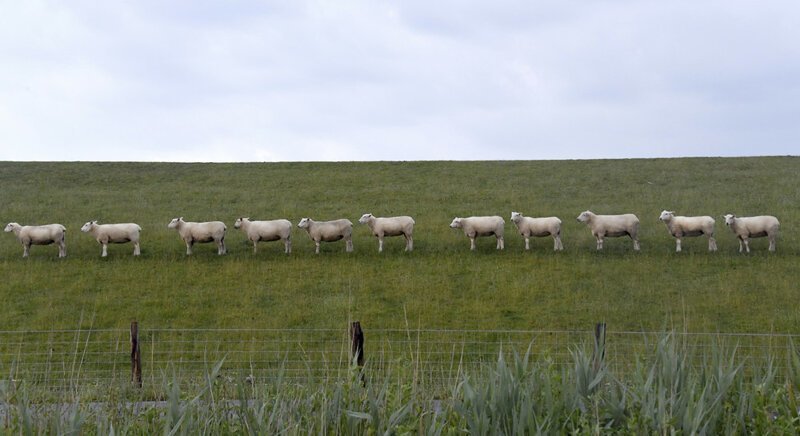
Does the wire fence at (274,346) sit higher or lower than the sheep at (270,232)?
lower

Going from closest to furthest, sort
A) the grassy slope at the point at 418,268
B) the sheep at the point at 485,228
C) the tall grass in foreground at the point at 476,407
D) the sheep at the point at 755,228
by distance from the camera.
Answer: the tall grass in foreground at the point at 476,407, the grassy slope at the point at 418,268, the sheep at the point at 755,228, the sheep at the point at 485,228

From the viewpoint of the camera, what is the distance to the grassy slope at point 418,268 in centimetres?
2086

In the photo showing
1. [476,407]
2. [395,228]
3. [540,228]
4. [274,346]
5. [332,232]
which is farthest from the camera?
[395,228]

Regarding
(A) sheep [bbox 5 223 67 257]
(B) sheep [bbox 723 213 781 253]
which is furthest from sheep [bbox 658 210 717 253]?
(A) sheep [bbox 5 223 67 257]

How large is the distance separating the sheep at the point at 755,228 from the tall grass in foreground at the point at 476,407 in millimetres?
21031

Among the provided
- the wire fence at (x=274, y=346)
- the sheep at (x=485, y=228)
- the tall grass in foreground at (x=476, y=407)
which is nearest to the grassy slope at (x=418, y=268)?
the sheep at (x=485, y=228)

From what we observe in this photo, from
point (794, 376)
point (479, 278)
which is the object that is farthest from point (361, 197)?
point (794, 376)

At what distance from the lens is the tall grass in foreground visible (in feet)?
21.9

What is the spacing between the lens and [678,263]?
25.7m

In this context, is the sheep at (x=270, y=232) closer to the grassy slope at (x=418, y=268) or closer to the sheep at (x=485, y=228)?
the grassy slope at (x=418, y=268)

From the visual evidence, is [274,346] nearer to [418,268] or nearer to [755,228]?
[418,268]

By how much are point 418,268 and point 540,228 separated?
5.02m

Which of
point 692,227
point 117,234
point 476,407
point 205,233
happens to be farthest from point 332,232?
point 476,407

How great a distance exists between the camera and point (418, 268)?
2555 cm
